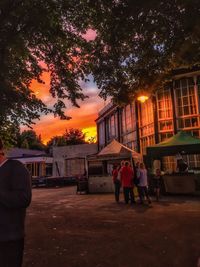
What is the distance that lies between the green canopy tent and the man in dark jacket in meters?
17.5

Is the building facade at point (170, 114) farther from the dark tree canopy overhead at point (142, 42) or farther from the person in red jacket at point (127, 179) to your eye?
the dark tree canopy overhead at point (142, 42)

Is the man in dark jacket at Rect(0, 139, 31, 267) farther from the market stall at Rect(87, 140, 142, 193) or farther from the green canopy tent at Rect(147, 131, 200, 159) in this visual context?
the market stall at Rect(87, 140, 142, 193)

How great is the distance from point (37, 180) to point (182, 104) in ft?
66.7

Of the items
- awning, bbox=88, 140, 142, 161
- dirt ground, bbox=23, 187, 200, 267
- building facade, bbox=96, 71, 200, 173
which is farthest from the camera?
building facade, bbox=96, 71, 200, 173

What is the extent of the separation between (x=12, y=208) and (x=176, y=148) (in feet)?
57.9

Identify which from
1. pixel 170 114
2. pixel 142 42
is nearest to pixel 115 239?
pixel 142 42

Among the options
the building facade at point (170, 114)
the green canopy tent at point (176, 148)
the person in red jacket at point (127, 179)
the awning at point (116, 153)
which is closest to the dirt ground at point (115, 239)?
the person in red jacket at point (127, 179)

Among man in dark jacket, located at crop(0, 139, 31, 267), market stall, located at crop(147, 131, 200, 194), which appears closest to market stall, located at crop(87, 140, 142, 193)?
market stall, located at crop(147, 131, 200, 194)

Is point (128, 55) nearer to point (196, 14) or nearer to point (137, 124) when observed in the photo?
point (196, 14)

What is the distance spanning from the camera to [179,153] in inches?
803

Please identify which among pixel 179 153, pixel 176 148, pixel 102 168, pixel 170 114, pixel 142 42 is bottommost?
pixel 102 168

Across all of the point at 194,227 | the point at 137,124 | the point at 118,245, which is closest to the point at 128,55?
the point at 194,227

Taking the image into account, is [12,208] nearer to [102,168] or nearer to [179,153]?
[179,153]

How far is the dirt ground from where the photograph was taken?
7000 mm
